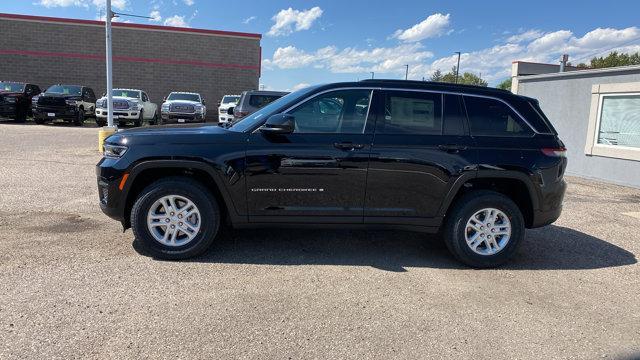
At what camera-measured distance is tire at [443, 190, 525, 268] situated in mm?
4918

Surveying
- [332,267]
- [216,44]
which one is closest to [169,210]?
[332,267]

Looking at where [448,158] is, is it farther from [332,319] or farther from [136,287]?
[136,287]

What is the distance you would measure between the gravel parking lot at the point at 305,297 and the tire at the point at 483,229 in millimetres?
167

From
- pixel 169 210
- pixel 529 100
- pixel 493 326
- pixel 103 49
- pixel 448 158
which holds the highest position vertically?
pixel 103 49

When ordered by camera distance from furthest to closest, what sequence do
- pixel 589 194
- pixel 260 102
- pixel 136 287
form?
pixel 260 102, pixel 589 194, pixel 136 287

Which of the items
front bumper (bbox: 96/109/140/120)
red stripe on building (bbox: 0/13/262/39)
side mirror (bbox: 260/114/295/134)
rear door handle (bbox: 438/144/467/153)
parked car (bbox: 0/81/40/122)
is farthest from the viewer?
red stripe on building (bbox: 0/13/262/39)

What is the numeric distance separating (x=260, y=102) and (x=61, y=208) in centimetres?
893

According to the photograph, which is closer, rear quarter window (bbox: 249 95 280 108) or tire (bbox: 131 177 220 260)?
tire (bbox: 131 177 220 260)

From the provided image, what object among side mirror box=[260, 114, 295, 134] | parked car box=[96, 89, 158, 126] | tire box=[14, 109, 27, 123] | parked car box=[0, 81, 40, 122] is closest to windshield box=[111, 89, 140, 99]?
parked car box=[96, 89, 158, 126]

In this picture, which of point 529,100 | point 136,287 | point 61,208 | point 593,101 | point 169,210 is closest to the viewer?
point 136,287

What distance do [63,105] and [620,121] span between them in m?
21.1

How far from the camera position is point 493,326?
3.67 meters

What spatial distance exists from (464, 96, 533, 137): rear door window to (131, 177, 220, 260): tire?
109 inches

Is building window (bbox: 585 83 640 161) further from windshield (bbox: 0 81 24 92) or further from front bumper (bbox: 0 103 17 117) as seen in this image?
windshield (bbox: 0 81 24 92)
